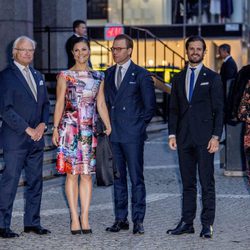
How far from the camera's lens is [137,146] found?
829 centimetres

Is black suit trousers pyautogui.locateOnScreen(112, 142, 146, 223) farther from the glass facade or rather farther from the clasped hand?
the glass facade

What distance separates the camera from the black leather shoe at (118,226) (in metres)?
8.32

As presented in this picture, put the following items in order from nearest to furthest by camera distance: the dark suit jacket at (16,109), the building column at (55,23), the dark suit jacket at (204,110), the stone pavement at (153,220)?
the stone pavement at (153,220), the dark suit jacket at (204,110), the dark suit jacket at (16,109), the building column at (55,23)

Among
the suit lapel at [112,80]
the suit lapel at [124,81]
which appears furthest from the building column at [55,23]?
the suit lapel at [124,81]

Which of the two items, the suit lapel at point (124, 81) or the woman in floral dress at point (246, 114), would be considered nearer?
the woman in floral dress at point (246, 114)

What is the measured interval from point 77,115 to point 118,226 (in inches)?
48.0

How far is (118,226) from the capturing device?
329 inches

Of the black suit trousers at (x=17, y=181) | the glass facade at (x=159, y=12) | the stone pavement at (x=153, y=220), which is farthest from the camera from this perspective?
the glass facade at (x=159, y=12)

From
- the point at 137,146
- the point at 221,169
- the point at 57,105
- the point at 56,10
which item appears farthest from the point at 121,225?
the point at 56,10

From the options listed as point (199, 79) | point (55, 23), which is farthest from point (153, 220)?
point (55, 23)

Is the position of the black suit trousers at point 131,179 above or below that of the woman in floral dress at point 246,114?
below

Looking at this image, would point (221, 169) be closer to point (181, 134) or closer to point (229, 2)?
point (181, 134)

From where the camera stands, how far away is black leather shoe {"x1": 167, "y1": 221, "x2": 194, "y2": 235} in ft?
26.7

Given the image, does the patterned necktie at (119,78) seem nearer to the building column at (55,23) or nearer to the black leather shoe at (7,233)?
the black leather shoe at (7,233)
